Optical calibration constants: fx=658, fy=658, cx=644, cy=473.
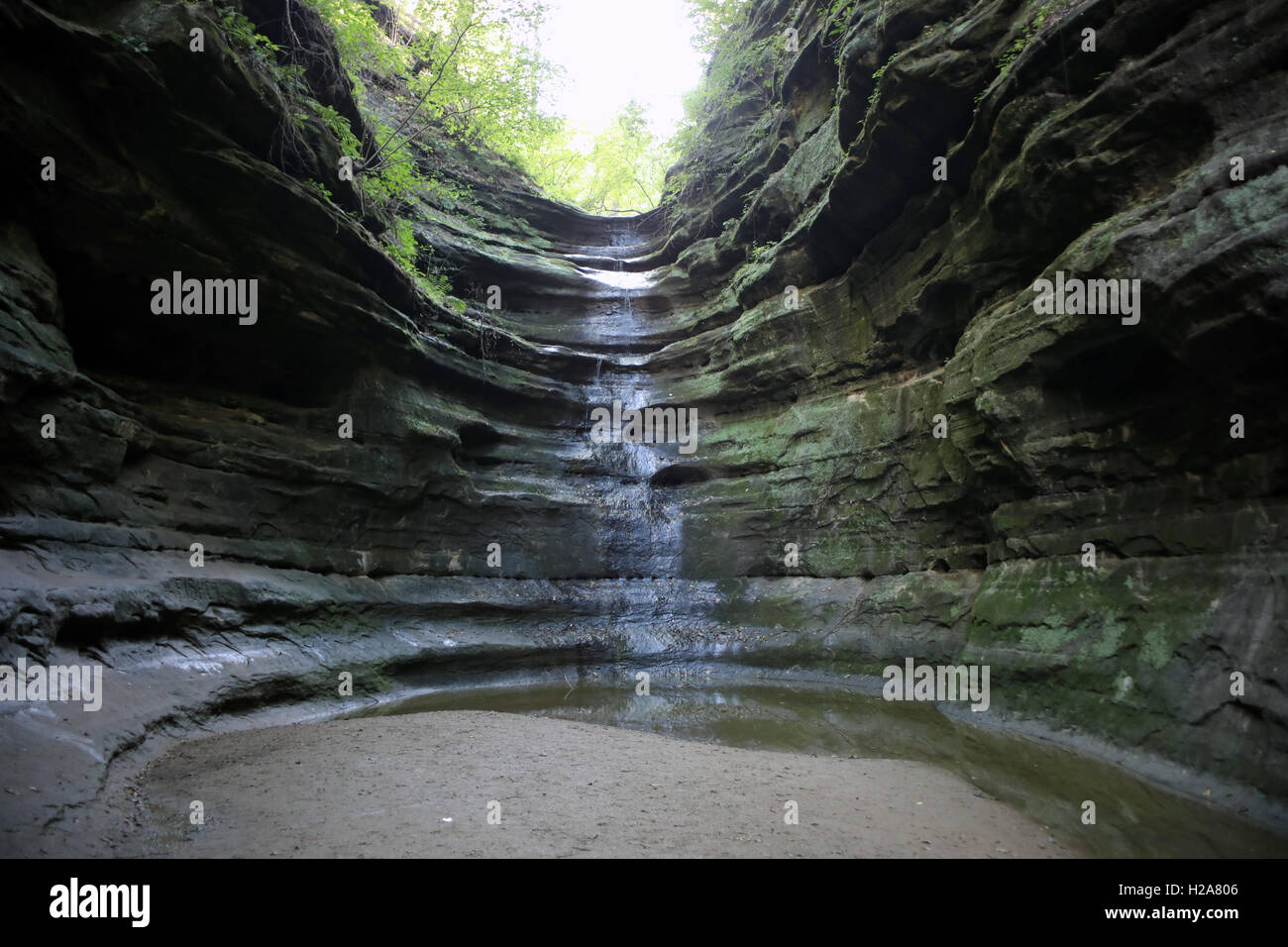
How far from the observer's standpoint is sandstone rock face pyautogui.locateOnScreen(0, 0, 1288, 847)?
630cm

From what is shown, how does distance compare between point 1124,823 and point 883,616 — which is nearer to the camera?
point 1124,823

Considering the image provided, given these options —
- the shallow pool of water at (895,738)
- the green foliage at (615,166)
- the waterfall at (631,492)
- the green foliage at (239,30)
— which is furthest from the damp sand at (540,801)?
the green foliage at (615,166)

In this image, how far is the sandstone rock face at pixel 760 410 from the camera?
20.7ft

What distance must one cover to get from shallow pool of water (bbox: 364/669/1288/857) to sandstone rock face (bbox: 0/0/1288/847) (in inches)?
25.5

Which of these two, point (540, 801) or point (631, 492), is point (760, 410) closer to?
point (631, 492)

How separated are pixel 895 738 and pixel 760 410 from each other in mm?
8567

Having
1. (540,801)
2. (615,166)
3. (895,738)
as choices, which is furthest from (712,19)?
(540,801)

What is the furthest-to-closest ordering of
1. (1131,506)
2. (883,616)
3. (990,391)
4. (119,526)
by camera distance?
(883,616), (990,391), (119,526), (1131,506)

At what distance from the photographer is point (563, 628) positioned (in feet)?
39.7

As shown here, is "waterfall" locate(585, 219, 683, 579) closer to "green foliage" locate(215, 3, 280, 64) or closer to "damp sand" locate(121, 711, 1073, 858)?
"damp sand" locate(121, 711, 1073, 858)

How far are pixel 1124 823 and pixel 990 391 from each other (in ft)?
18.9

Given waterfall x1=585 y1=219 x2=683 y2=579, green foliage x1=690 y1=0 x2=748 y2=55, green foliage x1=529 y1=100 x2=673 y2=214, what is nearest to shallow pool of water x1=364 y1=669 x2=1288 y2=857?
waterfall x1=585 y1=219 x2=683 y2=579

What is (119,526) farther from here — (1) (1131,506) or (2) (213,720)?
(1) (1131,506)
